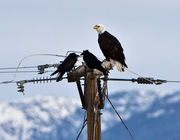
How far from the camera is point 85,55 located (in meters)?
17.4

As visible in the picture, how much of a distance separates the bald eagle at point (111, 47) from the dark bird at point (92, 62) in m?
2.42

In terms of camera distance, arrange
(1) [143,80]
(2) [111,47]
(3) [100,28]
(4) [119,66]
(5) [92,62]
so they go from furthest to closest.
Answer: (3) [100,28] < (2) [111,47] < (4) [119,66] < (1) [143,80] < (5) [92,62]

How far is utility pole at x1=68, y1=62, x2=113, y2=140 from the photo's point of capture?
17844 millimetres

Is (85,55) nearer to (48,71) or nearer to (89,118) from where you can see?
(89,118)

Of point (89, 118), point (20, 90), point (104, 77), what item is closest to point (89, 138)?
point (89, 118)

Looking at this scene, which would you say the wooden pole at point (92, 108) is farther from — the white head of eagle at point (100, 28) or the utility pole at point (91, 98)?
the white head of eagle at point (100, 28)

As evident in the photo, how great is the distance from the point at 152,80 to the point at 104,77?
4.94 feet

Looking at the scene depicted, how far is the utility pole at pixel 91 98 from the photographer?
58.5 ft

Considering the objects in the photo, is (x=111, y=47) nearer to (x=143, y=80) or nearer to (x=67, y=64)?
(x=143, y=80)

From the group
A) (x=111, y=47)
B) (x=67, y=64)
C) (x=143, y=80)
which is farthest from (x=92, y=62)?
(x=111, y=47)

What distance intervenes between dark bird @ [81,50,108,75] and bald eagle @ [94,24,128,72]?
2.42 metres

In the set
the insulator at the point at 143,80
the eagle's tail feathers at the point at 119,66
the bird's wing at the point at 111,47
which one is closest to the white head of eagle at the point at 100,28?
the bird's wing at the point at 111,47

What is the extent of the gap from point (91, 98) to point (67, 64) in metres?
1.10

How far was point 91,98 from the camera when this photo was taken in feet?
58.7
